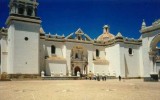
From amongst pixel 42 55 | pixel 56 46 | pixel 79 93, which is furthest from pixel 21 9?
pixel 79 93

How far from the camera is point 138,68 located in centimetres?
3925

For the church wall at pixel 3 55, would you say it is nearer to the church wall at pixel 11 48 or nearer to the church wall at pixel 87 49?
the church wall at pixel 11 48

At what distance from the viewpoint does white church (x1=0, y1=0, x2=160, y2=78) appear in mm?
25319

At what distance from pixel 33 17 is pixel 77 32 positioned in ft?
34.4

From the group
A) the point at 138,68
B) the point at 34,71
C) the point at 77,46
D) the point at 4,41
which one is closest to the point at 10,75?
the point at 34,71

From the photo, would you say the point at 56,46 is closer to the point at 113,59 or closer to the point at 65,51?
the point at 65,51

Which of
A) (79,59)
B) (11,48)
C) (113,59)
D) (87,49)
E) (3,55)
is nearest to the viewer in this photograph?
(11,48)

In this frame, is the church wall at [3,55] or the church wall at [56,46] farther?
the church wall at [56,46]

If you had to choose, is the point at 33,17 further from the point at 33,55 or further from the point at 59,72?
the point at 59,72

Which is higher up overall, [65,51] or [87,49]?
[87,49]

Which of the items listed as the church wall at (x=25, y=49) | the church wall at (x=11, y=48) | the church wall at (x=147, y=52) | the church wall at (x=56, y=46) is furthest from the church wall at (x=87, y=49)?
the church wall at (x=147, y=52)

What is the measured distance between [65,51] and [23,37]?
28.6 feet

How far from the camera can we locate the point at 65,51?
35.2 m

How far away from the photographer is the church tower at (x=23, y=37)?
28.0 metres
